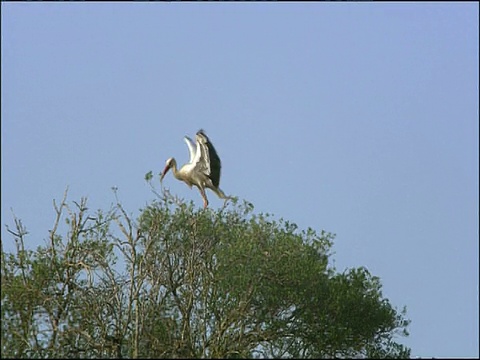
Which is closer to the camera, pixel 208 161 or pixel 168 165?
pixel 208 161

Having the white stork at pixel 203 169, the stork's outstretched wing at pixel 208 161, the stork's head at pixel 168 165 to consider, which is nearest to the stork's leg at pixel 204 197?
the white stork at pixel 203 169

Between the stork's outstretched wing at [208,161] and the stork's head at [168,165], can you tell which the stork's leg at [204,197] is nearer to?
the stork's outstretched wing at [208,161]

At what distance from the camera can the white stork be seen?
24016 mm

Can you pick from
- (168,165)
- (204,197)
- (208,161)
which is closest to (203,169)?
(208,161)

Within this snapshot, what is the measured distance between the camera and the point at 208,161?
946 inches

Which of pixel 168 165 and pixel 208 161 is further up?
pixel 168 165

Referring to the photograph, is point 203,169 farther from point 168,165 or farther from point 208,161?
point 168,165

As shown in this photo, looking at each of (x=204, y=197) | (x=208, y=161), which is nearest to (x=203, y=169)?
(x=208, y=161)

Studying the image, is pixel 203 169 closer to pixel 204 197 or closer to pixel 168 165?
pixel 204 197

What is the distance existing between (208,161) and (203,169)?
0.79 feet

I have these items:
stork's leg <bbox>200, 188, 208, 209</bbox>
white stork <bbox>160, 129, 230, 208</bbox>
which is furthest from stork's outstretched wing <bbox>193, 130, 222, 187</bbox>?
stork's leg <bbox>200, 188, 208, 209</bbox>

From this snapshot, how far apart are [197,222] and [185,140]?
192cm

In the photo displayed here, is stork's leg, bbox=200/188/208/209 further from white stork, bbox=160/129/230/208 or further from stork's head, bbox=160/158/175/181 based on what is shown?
stork's head, bbox=160/158/175/181

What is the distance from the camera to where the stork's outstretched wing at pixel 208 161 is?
2392 cm
